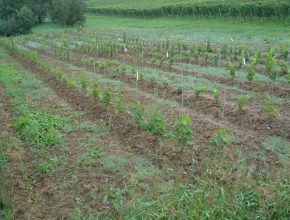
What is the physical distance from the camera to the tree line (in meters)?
37.4

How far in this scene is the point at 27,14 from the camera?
37219 mm

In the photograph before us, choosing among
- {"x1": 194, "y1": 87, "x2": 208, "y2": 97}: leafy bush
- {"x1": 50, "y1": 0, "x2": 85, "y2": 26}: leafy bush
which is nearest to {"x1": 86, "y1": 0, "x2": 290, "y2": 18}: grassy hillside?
{"x1": 50, "y1": 0, "x2": 85, "y2": 26}: leafy bush

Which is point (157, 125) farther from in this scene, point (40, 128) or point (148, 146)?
point (40, 128)

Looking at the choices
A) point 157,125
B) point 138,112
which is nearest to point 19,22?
point 138,112

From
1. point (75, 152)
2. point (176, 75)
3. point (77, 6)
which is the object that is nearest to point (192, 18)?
point (77, 6)

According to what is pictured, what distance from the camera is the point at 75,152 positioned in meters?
7.90

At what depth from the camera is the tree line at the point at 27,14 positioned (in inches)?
1471

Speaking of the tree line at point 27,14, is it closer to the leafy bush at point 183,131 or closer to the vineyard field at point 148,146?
the vineyard field at point 148,146

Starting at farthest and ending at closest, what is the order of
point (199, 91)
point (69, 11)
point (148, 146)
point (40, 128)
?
1. point (69, 11)
2. point (199, 91)
3. point (40, 128)
4. point (148, 146)

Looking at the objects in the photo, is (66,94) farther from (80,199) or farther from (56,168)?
(80,199)

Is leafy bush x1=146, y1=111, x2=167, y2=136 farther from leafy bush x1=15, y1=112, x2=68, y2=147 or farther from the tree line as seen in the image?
the tree line

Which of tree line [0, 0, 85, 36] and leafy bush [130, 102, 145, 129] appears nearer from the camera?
leafy bush [130, 102, 145, 129]

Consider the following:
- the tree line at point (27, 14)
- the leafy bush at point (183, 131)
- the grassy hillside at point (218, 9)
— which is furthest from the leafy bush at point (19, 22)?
the leafy bush at point (183, 131)

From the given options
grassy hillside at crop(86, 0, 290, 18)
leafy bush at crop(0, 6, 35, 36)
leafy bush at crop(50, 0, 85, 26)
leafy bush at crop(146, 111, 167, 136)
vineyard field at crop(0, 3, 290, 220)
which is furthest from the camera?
leafy bush at crop(50, 0, 85, 26)
